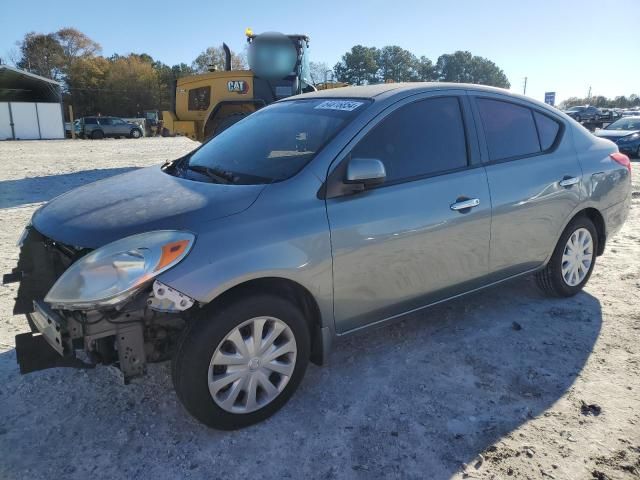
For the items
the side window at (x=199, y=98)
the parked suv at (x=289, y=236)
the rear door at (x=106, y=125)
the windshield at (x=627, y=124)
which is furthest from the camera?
the rear door at (x=106, y=125)

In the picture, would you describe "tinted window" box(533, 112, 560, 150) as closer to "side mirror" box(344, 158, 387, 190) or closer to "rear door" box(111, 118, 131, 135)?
"side mirror" box(344, 158, 387, 190)

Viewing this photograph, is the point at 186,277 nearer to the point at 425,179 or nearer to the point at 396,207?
the point at 396,207

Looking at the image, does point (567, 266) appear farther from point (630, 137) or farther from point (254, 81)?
point (630, 137)

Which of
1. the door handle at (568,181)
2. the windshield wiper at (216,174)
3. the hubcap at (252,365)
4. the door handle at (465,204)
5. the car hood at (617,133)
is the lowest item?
the hubcap at (252,365)

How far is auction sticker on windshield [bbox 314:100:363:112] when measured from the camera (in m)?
3.12

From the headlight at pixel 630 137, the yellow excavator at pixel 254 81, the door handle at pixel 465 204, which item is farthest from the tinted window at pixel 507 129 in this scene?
the headlight at pixel 630 137

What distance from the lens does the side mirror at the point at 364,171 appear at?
2.71 metres

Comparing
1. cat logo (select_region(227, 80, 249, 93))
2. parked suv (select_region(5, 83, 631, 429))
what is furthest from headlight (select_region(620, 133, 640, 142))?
parked suv (select_region(5, 83, 631, 429))

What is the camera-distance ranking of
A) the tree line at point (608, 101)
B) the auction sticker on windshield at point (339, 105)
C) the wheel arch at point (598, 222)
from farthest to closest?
the tree line at point (608, 101), the wheel arch at point (598, 222), the auction sticker on windshield at point (339, 105)

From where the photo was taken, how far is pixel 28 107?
3406 cm

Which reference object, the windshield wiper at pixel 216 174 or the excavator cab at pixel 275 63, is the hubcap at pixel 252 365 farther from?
the excavator cab at pixel 275 63

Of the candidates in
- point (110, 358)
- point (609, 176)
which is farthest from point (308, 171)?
point (609, 176)

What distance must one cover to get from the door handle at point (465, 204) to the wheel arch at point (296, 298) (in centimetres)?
114

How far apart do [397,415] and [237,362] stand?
943mm
